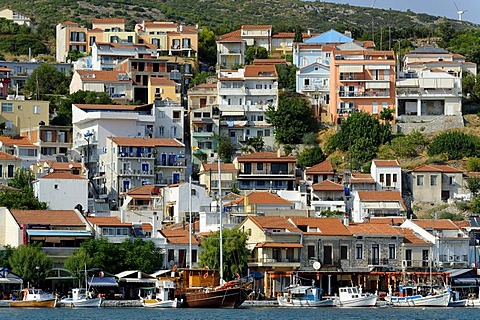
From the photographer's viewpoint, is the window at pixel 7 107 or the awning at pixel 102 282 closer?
the awning at pixel 102 282

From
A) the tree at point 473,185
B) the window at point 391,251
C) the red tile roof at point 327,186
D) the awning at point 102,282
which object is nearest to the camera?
the awning at point 102,282

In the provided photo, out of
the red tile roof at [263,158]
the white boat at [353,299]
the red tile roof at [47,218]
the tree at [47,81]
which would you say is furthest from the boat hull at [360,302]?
the tree at [47,81]

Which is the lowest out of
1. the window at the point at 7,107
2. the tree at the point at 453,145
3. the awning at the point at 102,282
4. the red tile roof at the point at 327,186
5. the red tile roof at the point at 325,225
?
the awning at the point at 102,282

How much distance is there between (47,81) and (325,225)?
5125 centimetres

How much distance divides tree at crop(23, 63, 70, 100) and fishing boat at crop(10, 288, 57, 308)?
53104 mm

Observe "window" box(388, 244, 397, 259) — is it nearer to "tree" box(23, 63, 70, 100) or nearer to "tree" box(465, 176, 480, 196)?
"tree" box(465, 176, 480, 196)

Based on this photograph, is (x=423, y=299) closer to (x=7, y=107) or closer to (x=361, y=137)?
(x=361, y=137)

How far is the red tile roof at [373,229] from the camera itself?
293ft

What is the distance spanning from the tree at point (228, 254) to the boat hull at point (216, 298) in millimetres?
5172

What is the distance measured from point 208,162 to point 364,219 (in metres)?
19.4

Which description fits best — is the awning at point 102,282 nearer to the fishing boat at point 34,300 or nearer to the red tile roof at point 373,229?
the fishing boat at point 34,300

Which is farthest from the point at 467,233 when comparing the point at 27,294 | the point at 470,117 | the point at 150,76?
the point at 150,76

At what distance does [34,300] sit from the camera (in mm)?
78188

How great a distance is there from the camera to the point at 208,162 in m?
117
